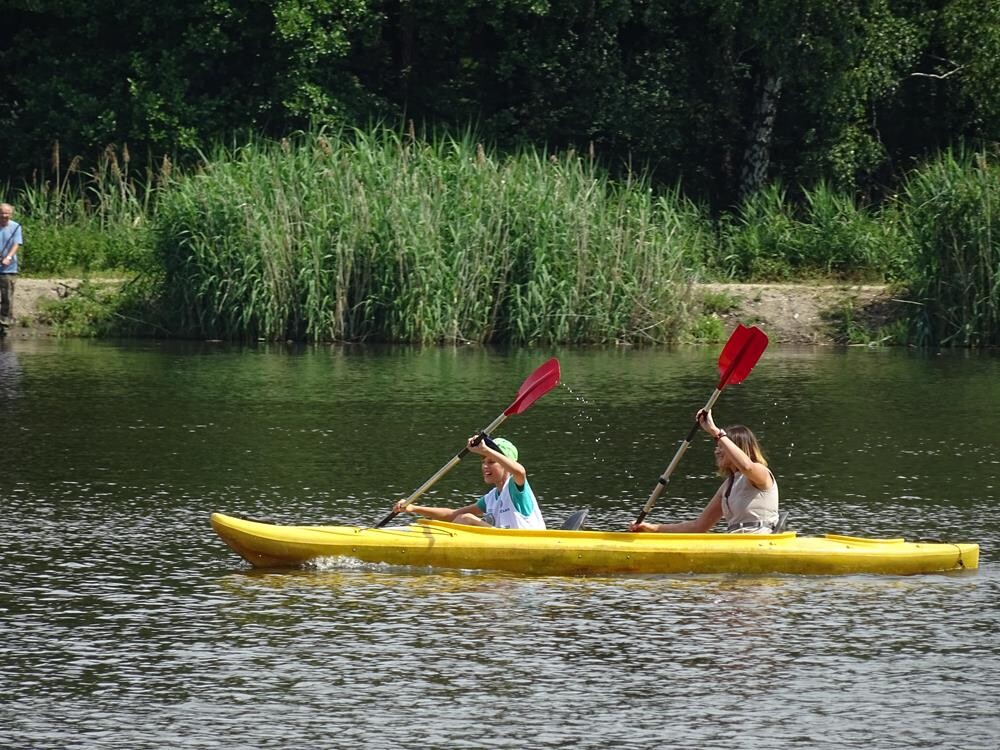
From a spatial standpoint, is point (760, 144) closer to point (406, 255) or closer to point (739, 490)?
point (406, 255)

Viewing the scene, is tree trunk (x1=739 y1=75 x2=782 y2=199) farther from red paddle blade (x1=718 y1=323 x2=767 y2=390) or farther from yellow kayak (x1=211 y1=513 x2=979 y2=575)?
yellow kayak (x1=211 y1=513 x2=979 y2=575)

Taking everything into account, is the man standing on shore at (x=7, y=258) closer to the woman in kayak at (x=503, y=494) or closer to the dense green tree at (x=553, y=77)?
the dense green tree at (x=553, y=77)

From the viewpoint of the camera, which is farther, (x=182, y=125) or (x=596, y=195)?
(x=182, y=125)

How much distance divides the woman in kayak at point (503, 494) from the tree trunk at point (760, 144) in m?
21.4

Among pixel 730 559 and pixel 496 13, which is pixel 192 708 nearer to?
pixel 730 559

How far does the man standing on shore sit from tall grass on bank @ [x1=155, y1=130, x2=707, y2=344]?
1.79 m

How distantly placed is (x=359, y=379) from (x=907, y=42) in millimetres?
13784

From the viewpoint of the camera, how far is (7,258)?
23.1 meters

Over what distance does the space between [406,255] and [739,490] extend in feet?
41.0

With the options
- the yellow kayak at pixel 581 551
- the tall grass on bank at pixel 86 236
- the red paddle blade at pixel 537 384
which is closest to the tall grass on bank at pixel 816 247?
the tall grass on bank at pixel 86 236

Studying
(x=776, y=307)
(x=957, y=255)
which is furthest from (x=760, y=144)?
(x=957, y=255)

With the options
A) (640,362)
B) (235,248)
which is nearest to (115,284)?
(235,248)

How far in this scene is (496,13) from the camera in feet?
102

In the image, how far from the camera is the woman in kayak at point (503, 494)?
10.0 m
